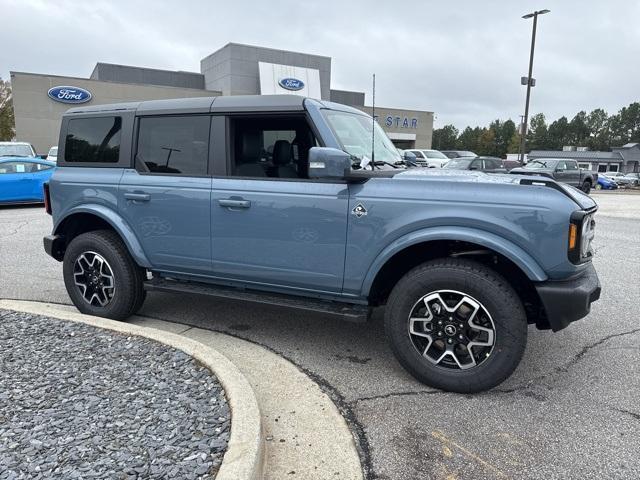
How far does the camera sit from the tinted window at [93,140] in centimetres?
440

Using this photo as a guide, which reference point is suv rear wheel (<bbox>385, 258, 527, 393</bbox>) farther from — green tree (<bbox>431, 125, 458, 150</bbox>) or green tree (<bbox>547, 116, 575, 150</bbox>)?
green tree (<bbox>547, 116, 575, 150</bbox>)

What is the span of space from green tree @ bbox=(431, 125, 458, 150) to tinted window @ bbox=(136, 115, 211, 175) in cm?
11715

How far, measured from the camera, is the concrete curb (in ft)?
7.41

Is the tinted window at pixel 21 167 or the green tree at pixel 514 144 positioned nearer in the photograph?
the tinted window at pixel 21 167

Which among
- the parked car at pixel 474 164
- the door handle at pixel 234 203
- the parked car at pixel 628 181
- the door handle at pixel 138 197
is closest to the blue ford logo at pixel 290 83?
the parked car at pixel 474 164

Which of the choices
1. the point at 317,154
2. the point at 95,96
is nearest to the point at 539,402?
the point at 317,154

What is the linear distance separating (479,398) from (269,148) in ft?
8.08

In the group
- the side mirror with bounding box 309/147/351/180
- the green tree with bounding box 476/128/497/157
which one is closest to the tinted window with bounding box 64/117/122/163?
the side mirror with bounding box 309/147/351/180

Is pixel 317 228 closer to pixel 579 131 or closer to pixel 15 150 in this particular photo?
pixel 15 150

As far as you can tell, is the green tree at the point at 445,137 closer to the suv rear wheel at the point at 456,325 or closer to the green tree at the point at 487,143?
the green tree at the point at 487,143

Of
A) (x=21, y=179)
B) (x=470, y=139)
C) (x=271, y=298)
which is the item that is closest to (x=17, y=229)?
(x=21, y=179)

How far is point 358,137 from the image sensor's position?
4.07 meters

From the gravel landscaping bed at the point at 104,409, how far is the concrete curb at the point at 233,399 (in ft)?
0.19

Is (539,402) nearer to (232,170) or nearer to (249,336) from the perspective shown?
(249,336)
